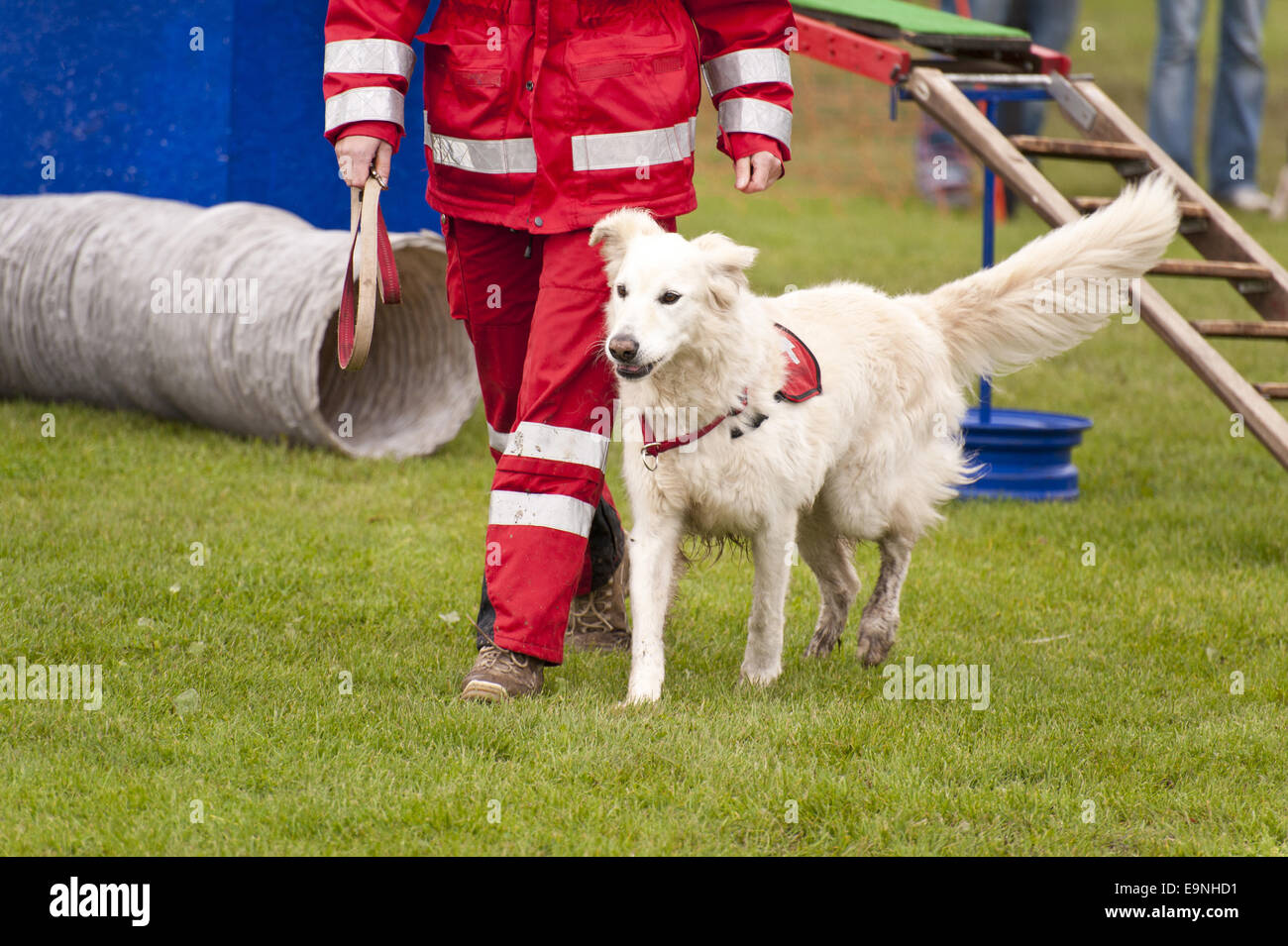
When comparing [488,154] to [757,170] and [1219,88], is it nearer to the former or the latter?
[757,170]

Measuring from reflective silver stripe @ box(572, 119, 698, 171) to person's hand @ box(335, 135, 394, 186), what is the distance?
0.54 m

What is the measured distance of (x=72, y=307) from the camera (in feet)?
25.2

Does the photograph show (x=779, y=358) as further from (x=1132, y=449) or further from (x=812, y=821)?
(x=1132, y=449)

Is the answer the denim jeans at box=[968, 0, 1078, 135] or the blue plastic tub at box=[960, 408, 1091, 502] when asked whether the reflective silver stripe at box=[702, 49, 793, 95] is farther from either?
the denim jeans at box=[968, 0, 1078, 135]

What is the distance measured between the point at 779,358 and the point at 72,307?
15.7 ft

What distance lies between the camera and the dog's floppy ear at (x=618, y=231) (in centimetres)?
397

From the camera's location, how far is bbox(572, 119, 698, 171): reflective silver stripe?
4078 mm

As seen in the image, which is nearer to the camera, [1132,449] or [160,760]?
[160,760]

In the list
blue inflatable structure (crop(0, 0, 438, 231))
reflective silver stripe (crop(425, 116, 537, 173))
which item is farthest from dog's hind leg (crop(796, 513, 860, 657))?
blue inflatable structure (crop(0, 0, 438, 231))

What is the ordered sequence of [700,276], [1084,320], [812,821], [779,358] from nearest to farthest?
[812,821], [700,276], [779,358], [1084,320]

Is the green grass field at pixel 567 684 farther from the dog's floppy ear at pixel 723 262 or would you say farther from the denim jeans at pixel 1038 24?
the denim jeans at pixel 1038 24

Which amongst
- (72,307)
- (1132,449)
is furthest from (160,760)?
(1132,449)

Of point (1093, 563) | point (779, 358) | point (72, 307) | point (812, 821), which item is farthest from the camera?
point (72, 307)

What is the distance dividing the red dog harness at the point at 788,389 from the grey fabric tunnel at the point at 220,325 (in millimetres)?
3132
